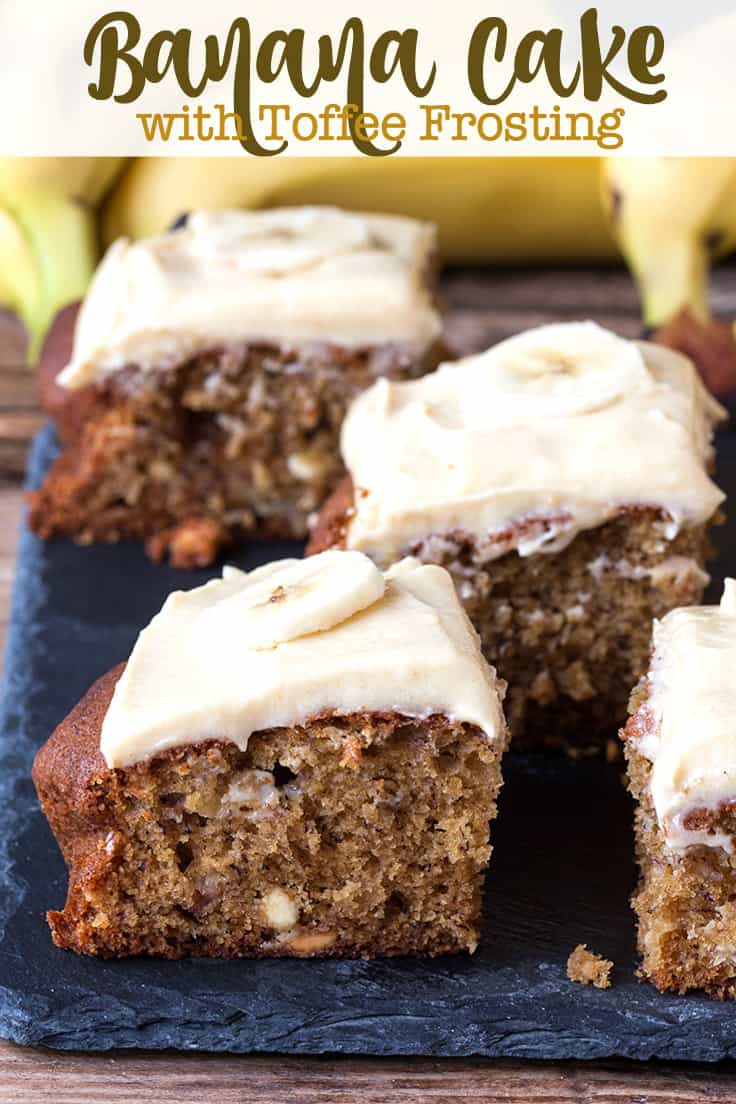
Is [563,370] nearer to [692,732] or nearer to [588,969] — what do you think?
[692,732]

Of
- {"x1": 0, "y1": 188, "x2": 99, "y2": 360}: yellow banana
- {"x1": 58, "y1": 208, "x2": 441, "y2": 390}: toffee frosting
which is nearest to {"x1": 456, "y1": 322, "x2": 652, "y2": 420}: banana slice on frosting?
{"x1": 58, "y1": 208, "x2": 441, "y2": 390}: toffee frosting

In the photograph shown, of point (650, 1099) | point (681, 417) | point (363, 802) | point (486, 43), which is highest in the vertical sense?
point (486, 43)

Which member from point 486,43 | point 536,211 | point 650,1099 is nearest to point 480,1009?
point 650,1099

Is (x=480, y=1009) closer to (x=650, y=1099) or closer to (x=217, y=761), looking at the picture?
(x=650, y=1099)

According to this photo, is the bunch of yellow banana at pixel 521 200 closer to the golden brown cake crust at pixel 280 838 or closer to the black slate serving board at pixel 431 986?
the black slate serving board at pixel 431 986

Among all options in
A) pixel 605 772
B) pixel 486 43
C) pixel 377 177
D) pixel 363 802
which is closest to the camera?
pixel 363 802

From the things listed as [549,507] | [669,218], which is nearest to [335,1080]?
[549,507]
